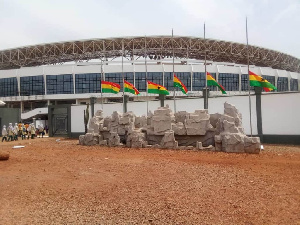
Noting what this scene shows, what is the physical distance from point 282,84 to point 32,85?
50.3 meters

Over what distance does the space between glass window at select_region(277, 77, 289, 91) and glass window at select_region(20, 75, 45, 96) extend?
46736mm

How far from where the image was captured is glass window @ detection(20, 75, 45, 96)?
49375 millimetres

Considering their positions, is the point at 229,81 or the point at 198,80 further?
the point at 229,81

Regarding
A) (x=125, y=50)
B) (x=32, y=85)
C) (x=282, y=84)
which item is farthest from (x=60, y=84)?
(x=282, y=84)

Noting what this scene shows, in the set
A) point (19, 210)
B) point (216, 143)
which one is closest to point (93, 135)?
point (216, 143)

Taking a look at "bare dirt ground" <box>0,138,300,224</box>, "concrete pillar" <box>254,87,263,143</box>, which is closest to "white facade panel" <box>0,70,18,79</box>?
"concrete pillar" <box>254,87,263,143</box>

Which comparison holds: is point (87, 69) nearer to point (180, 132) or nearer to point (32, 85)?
point (32, 85)

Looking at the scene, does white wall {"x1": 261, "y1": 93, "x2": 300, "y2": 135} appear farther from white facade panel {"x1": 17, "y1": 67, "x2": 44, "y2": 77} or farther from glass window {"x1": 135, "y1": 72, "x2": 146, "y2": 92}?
white facade panel {"x1": 17, "y1": 67, "x2": 44, "y2": 77}

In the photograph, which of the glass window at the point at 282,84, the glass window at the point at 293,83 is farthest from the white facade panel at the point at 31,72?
the glass window at the point at 293,83

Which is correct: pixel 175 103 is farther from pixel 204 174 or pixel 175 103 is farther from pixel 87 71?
pixel 87 71

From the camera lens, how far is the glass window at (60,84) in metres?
48.6

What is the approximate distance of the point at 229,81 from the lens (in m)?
50.8

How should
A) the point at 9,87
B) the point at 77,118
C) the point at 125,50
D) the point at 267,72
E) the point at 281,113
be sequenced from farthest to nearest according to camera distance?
the point at 267,72 → the point at 9,87 → the point at 125,50 → the point at 77,118 → the point at 281,113

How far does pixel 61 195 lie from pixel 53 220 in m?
1.28
